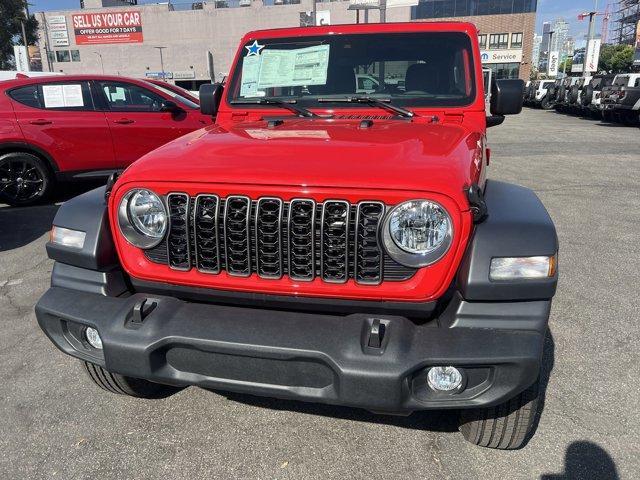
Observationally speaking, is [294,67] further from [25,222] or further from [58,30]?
[58,30]

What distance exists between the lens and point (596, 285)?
14.4 ft

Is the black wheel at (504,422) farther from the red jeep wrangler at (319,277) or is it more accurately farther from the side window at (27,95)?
the side window at (27,95)

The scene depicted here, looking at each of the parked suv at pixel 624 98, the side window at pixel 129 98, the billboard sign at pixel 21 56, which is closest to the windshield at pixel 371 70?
the side window at pixel 129 98

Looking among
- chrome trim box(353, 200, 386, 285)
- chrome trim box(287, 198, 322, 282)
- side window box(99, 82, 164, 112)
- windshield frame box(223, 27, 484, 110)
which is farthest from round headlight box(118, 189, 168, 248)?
side window box(99, 82, 164, 112)

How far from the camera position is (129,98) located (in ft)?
24.0

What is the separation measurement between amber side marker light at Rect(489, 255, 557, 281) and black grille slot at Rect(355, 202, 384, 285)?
434mm

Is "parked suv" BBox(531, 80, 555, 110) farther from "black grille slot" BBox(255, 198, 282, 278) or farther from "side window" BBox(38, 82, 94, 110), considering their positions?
"black grille slot" BBox(255, 198, 282, 278)

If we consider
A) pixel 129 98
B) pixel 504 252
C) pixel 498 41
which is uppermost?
pixel 498 41

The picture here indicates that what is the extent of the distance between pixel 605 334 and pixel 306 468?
2.35 meters

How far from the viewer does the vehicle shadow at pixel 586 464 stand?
229cm

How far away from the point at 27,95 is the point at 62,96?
1.40ft

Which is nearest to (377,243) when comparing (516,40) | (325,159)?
(325,159)

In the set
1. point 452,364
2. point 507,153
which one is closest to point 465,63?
point 452,364

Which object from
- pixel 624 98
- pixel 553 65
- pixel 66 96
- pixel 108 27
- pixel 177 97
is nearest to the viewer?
pixel 66 96
